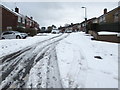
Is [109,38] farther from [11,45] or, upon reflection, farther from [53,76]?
[53,76]

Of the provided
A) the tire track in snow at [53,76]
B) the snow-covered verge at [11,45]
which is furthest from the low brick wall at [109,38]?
the tire track in snow at [53,76]

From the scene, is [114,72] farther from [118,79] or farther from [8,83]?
[8,83]

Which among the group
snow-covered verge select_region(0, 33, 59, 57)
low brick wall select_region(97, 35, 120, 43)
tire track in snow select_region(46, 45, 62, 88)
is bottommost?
tire track in snow select_region(46, 45, 62, 88)

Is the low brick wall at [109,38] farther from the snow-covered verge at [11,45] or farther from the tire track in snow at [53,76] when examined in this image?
the tire track in snow at [53,76]

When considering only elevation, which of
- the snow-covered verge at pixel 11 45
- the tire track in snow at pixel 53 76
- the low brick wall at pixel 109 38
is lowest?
the tire track in snow at pixel 53 76

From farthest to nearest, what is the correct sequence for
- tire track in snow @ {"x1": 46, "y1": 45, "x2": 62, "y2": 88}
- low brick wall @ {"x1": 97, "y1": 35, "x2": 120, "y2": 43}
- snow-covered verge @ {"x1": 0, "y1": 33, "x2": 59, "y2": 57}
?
low brick wall @ {"x1": 97, "y1": 35, "x2": 120, "y2": 43} → snow-covered verge @ {"x1": 0, "y1": 33, "x2": 59, "y2": 57} → tire track in snow @ {"x1": 46, "y1": 45, "x2": 62, "y2": 88}

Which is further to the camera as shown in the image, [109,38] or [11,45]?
[109,38]

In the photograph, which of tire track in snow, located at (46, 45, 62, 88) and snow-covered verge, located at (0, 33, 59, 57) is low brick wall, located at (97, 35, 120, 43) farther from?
tire track in snow, located at (46, 45, 62, 88)

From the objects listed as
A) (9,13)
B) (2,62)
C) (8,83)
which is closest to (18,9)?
(9,13)

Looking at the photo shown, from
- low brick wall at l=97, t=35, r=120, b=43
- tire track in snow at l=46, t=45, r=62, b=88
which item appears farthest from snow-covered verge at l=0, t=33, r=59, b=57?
Result: low brick wall at l=97, t=35, r=120, b=43

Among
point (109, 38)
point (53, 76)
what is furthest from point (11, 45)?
point (109, 38)

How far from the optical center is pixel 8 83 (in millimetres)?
6270

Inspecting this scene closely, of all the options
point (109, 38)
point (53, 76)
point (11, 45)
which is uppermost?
point (109, 38)

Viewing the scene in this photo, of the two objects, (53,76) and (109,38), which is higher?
(109,38)
